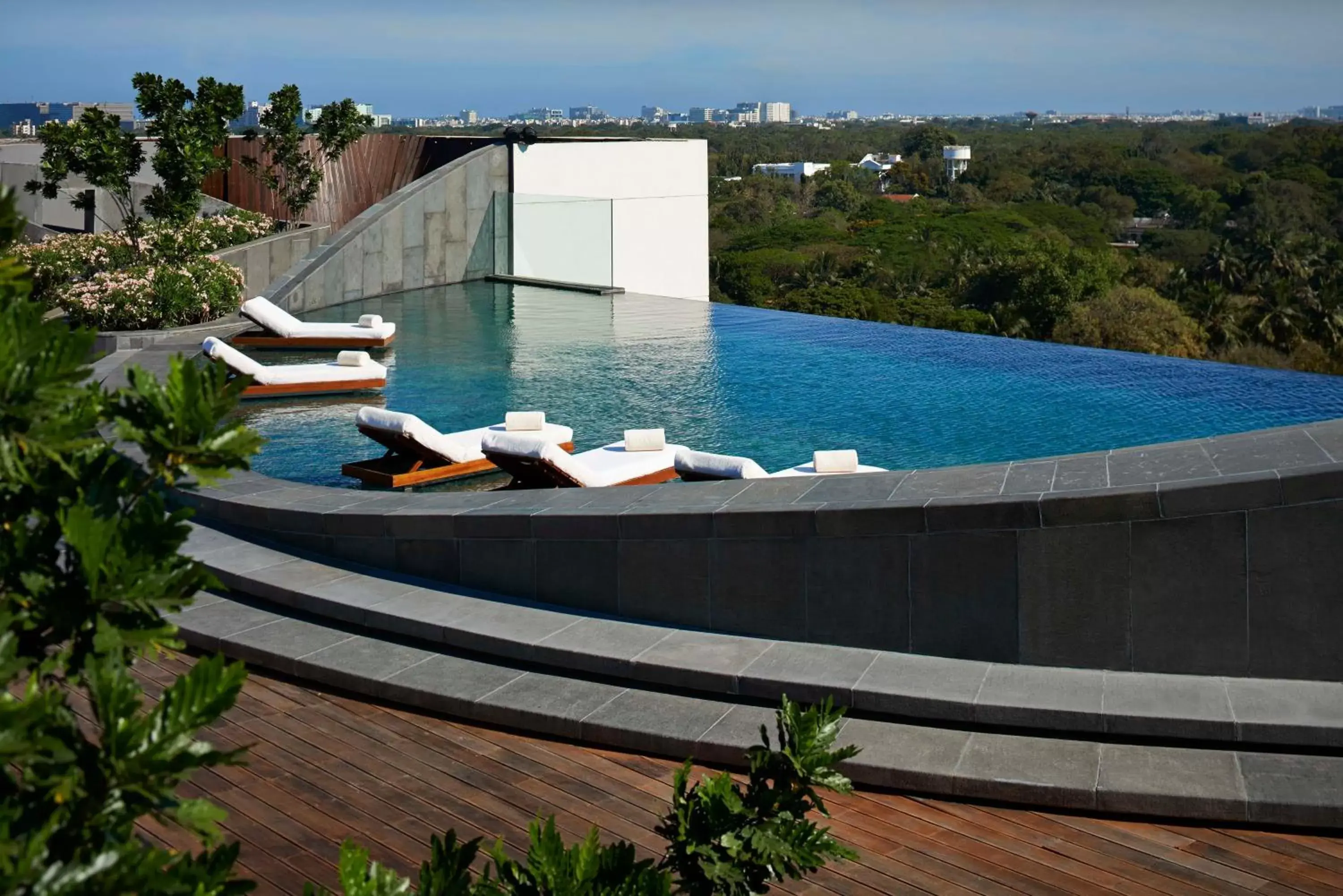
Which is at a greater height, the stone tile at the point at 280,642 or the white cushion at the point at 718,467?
the white cushion at the point at 718,467

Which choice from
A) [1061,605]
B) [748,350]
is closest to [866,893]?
[1061,605]

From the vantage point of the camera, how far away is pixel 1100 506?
562 cm

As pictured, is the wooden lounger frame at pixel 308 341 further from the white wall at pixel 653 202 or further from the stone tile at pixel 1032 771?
the stone tile at pixel 1032 771

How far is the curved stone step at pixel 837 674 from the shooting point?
528 centimetres

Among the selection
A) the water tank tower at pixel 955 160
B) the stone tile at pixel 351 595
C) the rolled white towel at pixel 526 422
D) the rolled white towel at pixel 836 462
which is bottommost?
the stone tile at pixel 351 595

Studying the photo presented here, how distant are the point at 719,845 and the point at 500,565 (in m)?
4.69

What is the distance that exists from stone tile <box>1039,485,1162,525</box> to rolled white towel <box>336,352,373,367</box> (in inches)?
293

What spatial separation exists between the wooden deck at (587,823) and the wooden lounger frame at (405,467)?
313cm

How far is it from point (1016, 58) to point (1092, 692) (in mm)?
180007

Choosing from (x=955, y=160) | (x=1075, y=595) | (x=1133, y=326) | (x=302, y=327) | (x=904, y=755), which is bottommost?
(x=1133, y=326)

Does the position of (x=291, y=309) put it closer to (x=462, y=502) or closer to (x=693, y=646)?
(x=462, y=502)

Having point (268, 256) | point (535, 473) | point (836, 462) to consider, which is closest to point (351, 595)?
point (535, 473)

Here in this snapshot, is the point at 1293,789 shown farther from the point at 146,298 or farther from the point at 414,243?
the point at 414,243

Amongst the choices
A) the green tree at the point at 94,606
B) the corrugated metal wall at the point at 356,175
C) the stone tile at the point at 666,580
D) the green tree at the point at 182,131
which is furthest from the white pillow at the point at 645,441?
the corrugated metal wall at the point at 356,175
